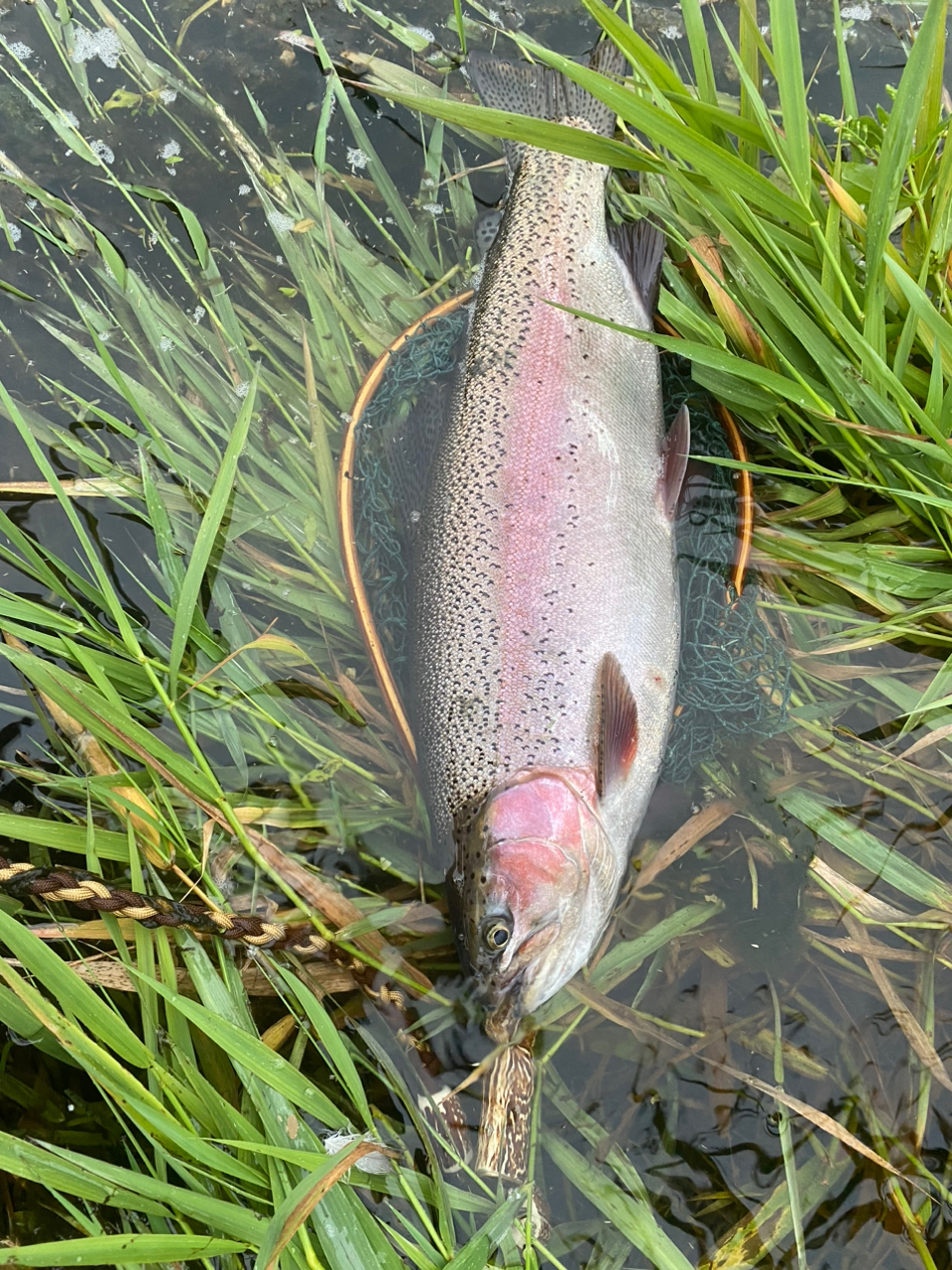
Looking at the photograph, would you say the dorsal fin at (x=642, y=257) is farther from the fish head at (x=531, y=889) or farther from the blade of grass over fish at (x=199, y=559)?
the fish head at (x=531, y=889)

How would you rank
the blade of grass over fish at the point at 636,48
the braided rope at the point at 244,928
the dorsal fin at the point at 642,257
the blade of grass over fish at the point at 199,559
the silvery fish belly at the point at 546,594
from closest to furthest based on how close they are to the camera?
the blade of grass over fish at the point at 636,48 < the braided rope at the point at 244,928 < the silvery fish belly at the point at 546,594 < the blade of grass over fish at the point at 199,559 < the dorsal fin at the point at 642,257

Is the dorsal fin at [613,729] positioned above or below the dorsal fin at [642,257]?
below

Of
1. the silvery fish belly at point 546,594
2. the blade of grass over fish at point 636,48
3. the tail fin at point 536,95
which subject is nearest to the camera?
the blade of grass over fish at point 636,48

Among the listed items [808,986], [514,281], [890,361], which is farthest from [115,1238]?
[890,361]

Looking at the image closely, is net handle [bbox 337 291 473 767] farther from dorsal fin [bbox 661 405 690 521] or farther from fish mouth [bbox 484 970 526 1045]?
dorsal fin [bbox 661 405 690 521]

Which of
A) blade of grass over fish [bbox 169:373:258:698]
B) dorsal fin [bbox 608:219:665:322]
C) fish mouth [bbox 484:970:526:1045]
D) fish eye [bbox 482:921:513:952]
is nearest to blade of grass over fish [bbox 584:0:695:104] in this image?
dorsal fin [bbox 608:219:665:322]

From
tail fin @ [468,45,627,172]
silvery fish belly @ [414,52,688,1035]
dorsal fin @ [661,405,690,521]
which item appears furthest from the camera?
tail fin @ [468,45,627,172]

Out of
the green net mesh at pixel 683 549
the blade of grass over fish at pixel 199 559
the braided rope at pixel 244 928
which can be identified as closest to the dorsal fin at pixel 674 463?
the green net mesh at pixel 683 549
